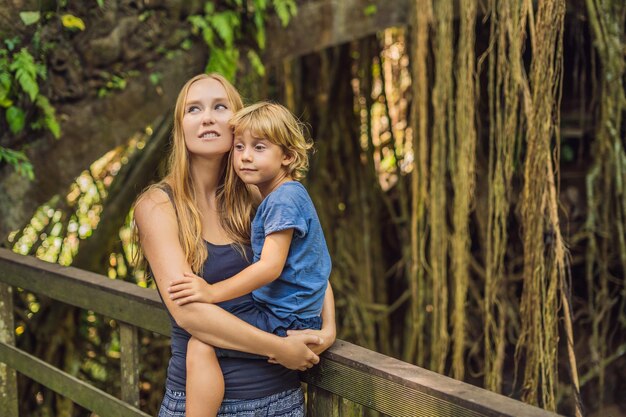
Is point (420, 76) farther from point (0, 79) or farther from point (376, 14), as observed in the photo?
point (0, 79)

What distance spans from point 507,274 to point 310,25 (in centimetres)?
214

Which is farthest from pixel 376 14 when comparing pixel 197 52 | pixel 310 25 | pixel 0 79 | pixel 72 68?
pixel 0 79

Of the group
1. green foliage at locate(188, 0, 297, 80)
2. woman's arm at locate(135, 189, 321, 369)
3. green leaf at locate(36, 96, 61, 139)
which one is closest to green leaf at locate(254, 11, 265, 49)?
green foliage at locate(188, 0, 297, 80)

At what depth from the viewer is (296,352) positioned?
175 cm

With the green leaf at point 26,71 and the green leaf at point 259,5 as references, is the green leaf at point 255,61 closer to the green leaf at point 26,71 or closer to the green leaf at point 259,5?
the green leaf at point 259,5

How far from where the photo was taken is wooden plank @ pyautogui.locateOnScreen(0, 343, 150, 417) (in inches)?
94.1

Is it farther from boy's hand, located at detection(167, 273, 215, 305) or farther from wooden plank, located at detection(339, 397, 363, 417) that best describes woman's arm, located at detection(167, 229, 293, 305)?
wooden plank, located at detection(339, 397, 363, 417)

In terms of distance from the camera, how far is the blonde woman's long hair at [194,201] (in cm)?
186

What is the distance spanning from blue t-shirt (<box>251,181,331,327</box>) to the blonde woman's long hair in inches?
5.3

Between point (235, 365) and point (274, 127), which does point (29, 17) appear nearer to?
point (274, 127)

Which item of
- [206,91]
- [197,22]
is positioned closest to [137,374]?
[206,91]

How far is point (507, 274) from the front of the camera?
4910 millimetres

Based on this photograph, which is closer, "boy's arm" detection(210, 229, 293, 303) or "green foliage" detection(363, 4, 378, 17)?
"boy's arm" detection(210, 229, 293, 303)

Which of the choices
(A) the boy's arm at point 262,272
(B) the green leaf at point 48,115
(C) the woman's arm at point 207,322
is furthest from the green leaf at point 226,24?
(A) the boy's arm at point 262,272
